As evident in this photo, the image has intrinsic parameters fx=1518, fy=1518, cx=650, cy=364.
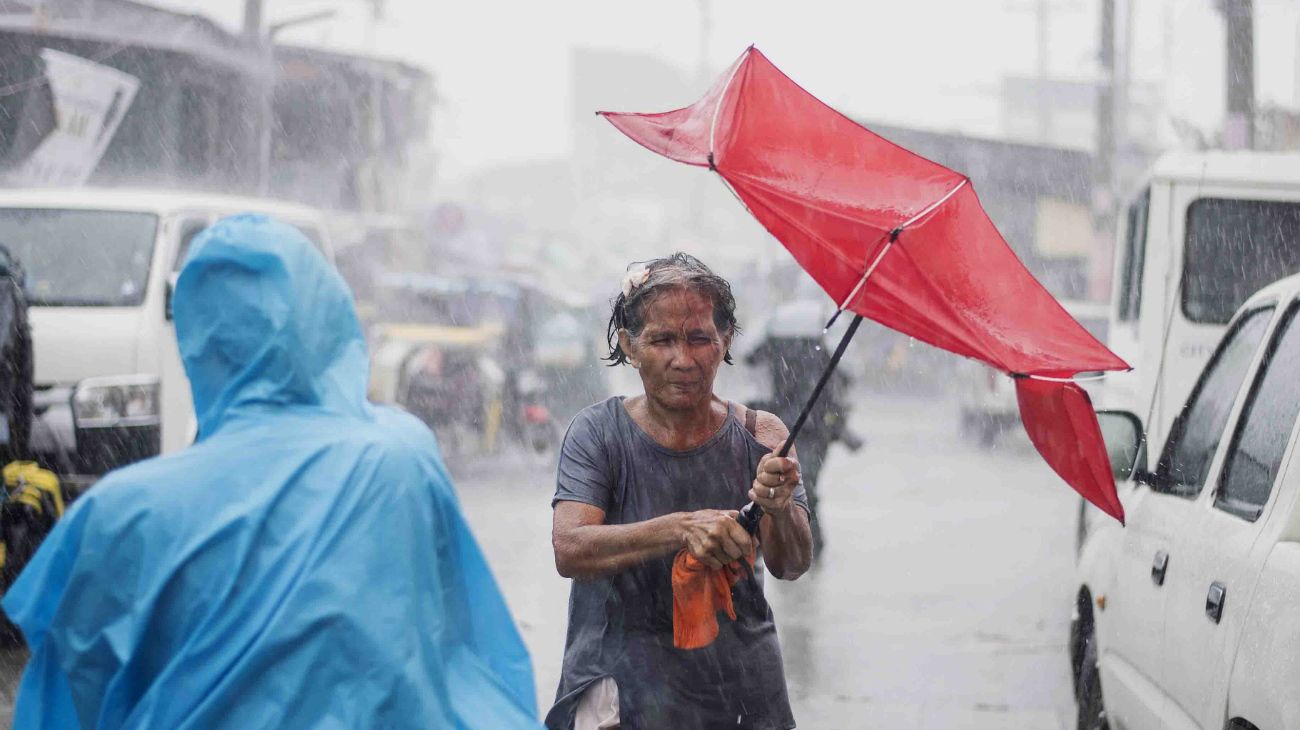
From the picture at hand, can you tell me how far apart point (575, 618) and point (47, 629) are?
45.1 inches

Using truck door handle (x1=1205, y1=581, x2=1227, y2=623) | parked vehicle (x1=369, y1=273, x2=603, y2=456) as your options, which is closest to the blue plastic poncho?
truck door handle (x1=1205, y1=581, x2=1227, y2=623)

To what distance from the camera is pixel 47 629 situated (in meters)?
2.25

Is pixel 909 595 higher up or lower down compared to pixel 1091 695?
lower down

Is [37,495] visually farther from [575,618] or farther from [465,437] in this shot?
[465,437]

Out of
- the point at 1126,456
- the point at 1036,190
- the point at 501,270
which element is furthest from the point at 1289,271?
the point at 1036,190

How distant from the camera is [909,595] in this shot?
9.07 metres

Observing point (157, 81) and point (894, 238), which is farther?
point (157, 81)

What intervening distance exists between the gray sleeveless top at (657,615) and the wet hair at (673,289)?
0.66 feet

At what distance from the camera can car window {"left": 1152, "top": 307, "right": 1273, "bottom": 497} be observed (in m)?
4.22

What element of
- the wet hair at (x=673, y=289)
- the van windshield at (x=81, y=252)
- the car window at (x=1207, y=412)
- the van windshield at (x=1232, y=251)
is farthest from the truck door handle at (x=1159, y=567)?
the van windshield at (x=81, y=252)

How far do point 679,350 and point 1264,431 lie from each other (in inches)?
63.5

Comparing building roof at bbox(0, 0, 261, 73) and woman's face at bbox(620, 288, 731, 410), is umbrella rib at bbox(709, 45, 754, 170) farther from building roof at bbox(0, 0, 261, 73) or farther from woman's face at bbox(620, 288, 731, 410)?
building roof at bbox(0, 0, 261, 73)

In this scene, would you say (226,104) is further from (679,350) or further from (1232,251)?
(679,350)

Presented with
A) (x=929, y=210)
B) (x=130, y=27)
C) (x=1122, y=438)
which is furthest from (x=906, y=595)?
(x=130, y=27)
